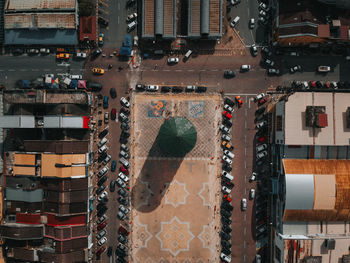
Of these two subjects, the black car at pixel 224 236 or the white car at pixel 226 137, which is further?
the black car at pixel 224 236

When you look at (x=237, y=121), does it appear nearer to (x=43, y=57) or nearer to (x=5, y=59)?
(x=43, y=57)

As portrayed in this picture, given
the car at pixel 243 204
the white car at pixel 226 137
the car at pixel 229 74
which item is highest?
the car at pixel 229 74

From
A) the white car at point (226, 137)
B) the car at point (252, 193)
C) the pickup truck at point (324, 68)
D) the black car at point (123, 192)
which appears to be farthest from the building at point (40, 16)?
the pickup truck at point (324, 68)

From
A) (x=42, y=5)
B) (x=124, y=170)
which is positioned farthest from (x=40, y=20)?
(x=124, y=170)

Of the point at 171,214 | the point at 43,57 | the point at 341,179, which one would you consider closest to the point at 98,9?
the point at 43,57

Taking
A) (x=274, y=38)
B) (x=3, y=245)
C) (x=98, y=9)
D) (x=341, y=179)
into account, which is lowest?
(x=3, y=245)

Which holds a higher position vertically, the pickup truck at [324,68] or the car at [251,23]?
the car at [251,23]

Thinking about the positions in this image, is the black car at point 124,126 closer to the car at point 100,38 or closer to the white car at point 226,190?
the car at point 100,38
